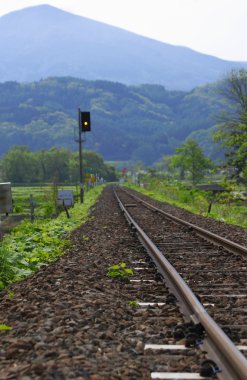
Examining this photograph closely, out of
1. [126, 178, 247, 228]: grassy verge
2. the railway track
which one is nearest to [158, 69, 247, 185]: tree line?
[126, 178, 247, 228]: grassy verge

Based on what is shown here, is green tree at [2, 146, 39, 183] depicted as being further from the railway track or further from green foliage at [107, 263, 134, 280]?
the railway track

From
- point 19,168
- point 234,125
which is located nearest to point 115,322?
point 234,125

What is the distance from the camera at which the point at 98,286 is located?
6895mm

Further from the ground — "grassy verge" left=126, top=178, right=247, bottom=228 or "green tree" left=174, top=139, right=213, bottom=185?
"green tree" left=174, top=139, right=213, bottom=185

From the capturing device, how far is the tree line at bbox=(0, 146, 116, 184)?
145 metres

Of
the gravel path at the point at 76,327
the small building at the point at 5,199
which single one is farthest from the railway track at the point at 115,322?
the small building at the point at 5,199

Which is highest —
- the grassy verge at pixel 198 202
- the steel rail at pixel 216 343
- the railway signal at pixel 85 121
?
the railway signal at pixel 85 121

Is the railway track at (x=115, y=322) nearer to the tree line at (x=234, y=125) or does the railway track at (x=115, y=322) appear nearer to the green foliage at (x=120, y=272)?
the green foliage at (x=120, y=272)

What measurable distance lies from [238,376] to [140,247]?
7940 mm

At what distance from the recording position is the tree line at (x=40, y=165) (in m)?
145

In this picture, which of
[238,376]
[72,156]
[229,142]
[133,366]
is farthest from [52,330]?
[72,156]

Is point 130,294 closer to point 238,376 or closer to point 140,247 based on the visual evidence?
point 238,376

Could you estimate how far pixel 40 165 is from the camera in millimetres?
152250

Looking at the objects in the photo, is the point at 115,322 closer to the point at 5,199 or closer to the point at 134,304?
the point at 134,304
